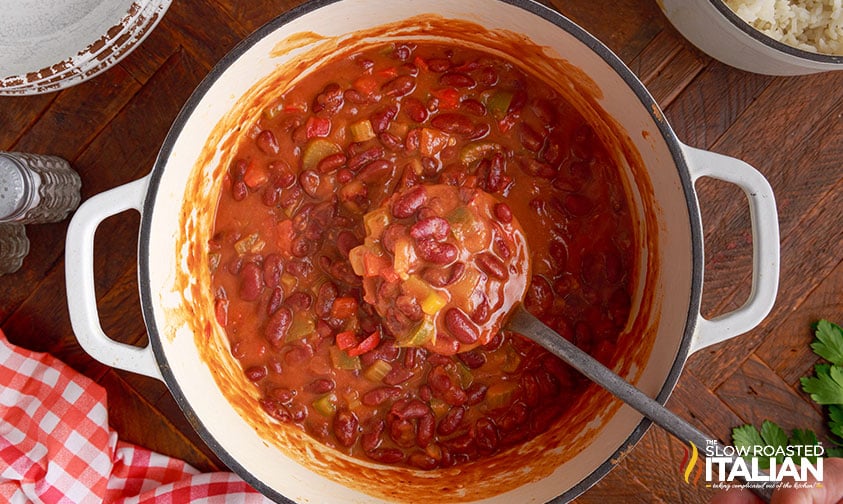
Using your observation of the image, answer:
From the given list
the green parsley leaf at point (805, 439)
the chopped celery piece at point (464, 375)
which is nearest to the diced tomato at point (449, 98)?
the chopped celery piece at point (464, 375)

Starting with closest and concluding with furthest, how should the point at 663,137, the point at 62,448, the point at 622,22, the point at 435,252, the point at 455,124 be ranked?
the point at 663,137, the point at 435,252, the point at 455,124, the point at 622,22, the point at 62,448

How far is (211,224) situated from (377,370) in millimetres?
716

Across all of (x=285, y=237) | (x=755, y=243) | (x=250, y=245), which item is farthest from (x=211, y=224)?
(x=755, y=243)

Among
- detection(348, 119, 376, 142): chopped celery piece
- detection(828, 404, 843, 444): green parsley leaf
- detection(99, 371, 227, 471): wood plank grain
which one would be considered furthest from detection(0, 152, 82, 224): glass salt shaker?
detection(828, 404, 843, 444): green parsley leaf

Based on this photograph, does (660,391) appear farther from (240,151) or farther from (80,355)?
(80,355)

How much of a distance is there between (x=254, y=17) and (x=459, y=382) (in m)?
1.38

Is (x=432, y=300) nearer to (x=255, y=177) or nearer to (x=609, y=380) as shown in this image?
(x=609, y=380)

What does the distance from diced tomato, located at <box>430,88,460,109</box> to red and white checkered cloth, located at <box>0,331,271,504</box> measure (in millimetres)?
1440

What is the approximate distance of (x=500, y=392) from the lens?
89.4 inches

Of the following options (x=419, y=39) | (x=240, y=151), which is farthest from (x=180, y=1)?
(x=419, y=39)

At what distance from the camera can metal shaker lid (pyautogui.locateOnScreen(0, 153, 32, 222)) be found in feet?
7.19

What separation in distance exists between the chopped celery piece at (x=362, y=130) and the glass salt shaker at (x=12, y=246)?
1.20 m

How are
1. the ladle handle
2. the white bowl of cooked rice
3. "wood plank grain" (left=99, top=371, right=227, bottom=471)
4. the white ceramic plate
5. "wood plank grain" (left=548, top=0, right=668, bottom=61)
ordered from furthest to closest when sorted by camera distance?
1. "wood plank grain" (left=99, top=371, right=227, bottom=471)
2. "wood plank grain" (left=548, top=0, right=668, bottom=61)
3. the white ceramic plate
4. the white bowl of cooked rice
5. the ladle handle

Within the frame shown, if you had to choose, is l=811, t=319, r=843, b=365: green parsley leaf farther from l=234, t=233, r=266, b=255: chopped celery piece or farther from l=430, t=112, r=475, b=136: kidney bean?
l=234, t=233, r=266, b=255: chopped celery piece
